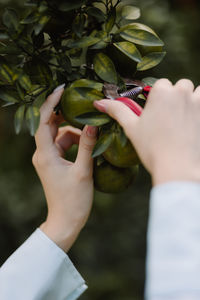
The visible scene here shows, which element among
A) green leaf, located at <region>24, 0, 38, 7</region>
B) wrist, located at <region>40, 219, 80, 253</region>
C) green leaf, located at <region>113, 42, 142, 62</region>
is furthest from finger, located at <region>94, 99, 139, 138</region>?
wrist, located at <region>40, 219, 80, 253</region>

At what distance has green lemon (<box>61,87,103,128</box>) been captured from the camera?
0.88 meters

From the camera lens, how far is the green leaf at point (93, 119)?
843 mm

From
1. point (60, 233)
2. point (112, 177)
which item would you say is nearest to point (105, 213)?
point (60, 233)

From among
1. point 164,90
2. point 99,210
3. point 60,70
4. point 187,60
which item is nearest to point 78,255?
point 99,210

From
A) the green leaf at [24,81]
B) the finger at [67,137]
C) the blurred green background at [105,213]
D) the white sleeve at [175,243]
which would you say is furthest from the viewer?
the blurred green background at [105,213]

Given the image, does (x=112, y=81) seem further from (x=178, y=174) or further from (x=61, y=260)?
(x=61, y=260)

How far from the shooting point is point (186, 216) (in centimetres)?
67

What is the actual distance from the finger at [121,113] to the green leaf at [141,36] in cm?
16

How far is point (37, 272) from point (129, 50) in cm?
59

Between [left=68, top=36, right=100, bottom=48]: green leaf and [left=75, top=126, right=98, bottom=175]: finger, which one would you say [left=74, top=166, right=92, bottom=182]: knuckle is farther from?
[left=68, top=36, right=100, bottom=48]: green leaf

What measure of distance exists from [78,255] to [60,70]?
1657 millimetres

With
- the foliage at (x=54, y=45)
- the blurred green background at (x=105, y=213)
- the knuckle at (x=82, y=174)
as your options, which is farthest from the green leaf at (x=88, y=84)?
the blurred green background at (x=105, y=213)

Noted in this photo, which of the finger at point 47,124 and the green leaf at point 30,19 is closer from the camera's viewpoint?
the green leaf at point 30,19

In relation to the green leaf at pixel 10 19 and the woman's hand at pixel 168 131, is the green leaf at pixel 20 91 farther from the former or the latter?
the woman's hand at pixel 168 131
